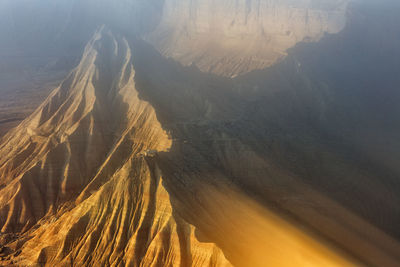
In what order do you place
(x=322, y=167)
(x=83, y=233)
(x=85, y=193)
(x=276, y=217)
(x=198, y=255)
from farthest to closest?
(x=322, y=167) < (x=85, y=193) < (x=276, y=217) < (x=83, y=233) < (x=198, y=255)

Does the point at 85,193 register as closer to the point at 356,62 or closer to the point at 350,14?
the point at 356,62

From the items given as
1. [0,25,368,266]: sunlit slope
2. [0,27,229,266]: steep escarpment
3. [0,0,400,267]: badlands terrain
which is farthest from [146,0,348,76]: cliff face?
[0,25,368,266]: sunlit slope

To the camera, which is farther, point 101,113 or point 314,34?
point 314,34

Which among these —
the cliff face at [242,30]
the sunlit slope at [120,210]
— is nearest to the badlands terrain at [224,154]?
the sunlit slope at [120,210]

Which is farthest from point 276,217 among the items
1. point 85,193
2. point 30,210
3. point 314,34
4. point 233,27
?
point 233,27

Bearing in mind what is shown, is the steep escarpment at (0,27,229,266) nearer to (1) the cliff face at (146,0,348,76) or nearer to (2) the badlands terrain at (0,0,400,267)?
(2) the badlands terrain at (0,0,400,267)

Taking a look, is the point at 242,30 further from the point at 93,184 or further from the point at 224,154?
the point at 93,184
